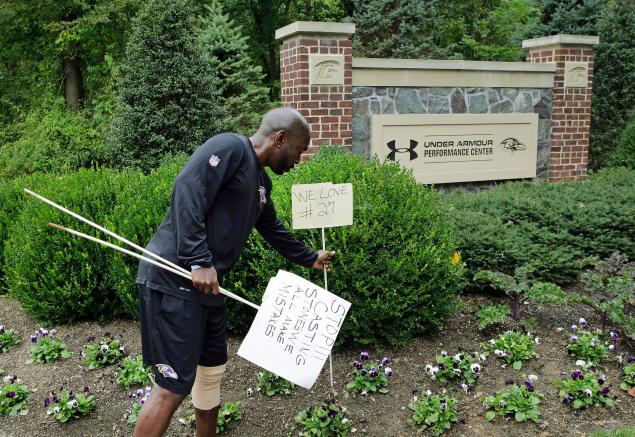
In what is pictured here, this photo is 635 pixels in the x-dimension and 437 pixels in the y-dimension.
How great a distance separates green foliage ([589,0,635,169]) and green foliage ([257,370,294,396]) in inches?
437

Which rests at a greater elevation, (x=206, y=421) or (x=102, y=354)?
(x=206, y=421)

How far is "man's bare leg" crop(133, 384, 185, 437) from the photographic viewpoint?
2.68 meters

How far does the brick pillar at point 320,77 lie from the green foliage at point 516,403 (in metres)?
4.79

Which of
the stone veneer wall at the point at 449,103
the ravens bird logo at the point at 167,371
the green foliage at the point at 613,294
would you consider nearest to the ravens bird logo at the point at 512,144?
the stone veneer wall at the point at 449,103

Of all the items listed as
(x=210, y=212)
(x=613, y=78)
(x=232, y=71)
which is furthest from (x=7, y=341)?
(x=613, y=78)

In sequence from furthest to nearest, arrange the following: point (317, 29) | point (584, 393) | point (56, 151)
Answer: point (56, 151)
point (317, 29)
point (584, 393)

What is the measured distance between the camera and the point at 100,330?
494 centimetres

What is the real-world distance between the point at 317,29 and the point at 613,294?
470 cm

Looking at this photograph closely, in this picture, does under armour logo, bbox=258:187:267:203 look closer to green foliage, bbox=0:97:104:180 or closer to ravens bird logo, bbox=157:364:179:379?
ravens bird logo, bbox=157:364:179:379

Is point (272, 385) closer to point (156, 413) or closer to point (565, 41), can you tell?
point (156, 413)

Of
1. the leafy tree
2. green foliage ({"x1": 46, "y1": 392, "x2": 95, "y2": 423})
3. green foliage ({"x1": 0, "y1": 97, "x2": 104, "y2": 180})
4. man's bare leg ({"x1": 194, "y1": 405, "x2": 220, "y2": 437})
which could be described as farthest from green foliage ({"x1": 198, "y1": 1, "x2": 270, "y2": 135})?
man's bare leg ({"x1": 194, "y1": 405, "x2": 220, "y2": 437})

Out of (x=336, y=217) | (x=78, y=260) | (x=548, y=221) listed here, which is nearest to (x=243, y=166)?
(x=336, y=217)

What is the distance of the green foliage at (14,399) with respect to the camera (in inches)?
156

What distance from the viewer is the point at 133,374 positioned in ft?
13.6
